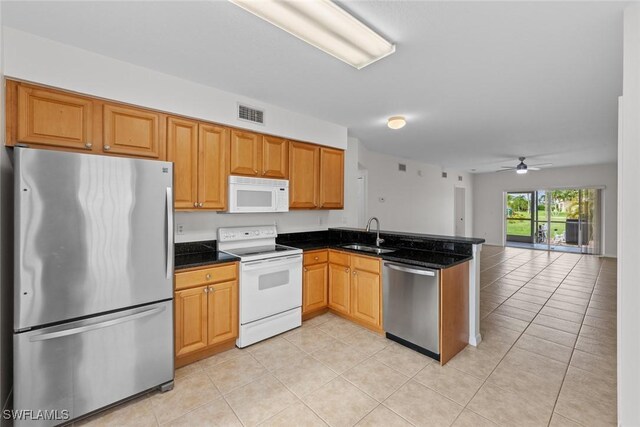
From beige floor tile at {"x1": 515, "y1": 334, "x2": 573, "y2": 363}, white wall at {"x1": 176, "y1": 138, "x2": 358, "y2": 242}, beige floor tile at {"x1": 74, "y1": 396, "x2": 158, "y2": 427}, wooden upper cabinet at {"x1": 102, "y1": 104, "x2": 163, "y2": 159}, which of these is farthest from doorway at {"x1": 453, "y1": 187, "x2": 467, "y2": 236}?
beige floor tile at {"x1": 74, "y1": 396, "x2": 158, "y2": 427}

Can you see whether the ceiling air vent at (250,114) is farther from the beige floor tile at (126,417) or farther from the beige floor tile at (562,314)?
the beige floor tile at (562,314)

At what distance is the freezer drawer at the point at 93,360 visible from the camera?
5.45ft

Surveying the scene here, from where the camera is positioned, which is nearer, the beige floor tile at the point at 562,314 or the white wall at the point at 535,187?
the beige floor tile at the point at 562,314

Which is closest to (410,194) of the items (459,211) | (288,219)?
(459,211)

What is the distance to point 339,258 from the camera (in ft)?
11.3

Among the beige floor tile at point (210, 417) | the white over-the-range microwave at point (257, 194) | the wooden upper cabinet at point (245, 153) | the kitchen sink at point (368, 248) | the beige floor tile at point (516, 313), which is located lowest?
the beige floor tile at point (210, 417)

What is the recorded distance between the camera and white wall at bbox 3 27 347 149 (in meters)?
1.94

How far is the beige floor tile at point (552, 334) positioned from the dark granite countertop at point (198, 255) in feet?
11.2

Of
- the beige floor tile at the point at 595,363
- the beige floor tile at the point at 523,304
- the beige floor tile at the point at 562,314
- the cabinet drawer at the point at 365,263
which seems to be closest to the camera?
the beige floor tile at the point at 595,363

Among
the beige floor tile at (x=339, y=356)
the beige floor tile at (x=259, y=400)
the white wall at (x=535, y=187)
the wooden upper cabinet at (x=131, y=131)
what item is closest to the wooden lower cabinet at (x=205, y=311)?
the beige floor tile at (x=259, y=400)

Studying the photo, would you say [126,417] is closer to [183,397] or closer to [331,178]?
[183,397]

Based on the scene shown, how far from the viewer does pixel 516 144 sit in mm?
5285

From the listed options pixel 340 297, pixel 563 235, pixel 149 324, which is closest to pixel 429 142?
pixel 340 297

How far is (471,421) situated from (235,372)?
185 centimetres
